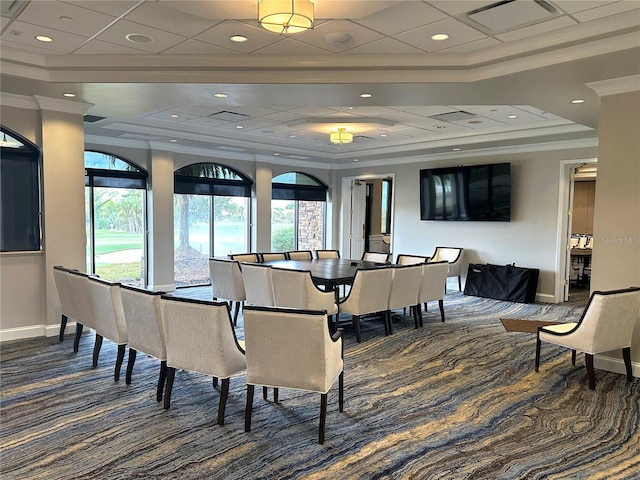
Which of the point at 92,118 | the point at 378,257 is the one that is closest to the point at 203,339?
the point at 92,118

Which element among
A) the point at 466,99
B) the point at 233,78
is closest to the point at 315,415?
the point at 233,78

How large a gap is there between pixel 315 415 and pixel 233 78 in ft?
10.5

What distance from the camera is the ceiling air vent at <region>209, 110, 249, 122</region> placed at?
6.71 metres

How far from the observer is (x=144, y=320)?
355 centimetres

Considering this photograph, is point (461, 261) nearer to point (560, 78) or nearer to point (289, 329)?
point (560, 78)

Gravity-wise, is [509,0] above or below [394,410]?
above

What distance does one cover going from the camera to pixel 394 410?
356 cm

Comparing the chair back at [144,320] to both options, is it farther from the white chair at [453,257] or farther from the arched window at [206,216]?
the white chair at [453,257]

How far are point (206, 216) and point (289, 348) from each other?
727 cm

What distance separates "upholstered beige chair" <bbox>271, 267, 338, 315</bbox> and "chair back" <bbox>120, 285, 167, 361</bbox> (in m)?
1.94

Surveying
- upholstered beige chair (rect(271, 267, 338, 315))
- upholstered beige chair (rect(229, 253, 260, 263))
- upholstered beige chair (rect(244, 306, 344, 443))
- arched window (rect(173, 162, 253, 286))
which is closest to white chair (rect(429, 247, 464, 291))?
upholstered beige chair (rect(229, 253, 260, 263))

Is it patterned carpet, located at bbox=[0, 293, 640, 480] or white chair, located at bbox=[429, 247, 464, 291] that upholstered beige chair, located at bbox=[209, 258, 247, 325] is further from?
white chair, located at bbox=[429, 247, 464, 291]

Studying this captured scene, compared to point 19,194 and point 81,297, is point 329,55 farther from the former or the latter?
point 19,194

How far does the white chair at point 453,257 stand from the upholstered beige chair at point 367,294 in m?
3.87
